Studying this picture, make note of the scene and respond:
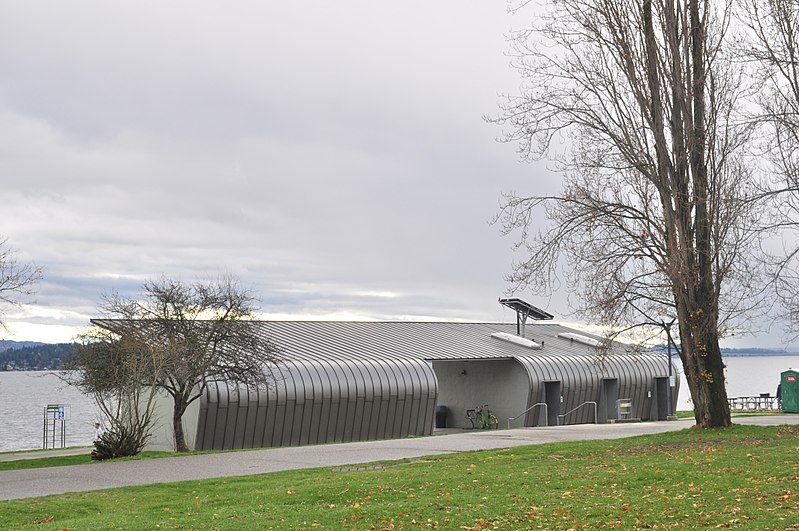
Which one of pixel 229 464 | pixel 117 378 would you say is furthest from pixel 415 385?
pixel 229 464

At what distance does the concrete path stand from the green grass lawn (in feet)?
5.05

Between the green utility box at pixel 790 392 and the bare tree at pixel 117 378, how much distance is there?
28.8 meters

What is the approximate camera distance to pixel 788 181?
22156 mm

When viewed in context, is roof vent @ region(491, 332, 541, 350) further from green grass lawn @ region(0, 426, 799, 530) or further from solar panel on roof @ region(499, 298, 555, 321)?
green grass lawn @ region(0, 426, 799, 530)

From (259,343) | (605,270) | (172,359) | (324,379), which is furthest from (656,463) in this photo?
(324,379)

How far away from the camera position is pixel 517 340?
157 ft

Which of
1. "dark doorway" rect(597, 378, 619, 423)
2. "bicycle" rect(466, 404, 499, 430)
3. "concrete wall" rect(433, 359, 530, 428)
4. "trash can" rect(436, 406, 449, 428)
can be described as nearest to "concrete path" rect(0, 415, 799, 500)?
"bicycle" rect(466, 404, 499, 430)

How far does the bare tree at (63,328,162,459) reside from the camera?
84.5 ft

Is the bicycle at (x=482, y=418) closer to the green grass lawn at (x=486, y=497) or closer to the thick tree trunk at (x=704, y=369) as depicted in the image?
the thick tree trunk at (x=704, y=369)

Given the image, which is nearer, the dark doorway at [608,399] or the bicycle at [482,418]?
the bicycle at [482,418]

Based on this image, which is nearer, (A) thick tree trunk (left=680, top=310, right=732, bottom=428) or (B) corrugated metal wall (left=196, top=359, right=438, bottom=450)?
(A) thick tree trunk (left=680, top=310, right=732, bottom=428)

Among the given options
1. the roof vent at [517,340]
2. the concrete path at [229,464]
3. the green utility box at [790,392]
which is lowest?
the concrete path at [229,464]

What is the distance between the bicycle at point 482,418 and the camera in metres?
43.7

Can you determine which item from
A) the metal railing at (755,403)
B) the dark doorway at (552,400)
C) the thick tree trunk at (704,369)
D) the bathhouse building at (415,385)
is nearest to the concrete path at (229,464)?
the thick tree trunk at (704,369)
